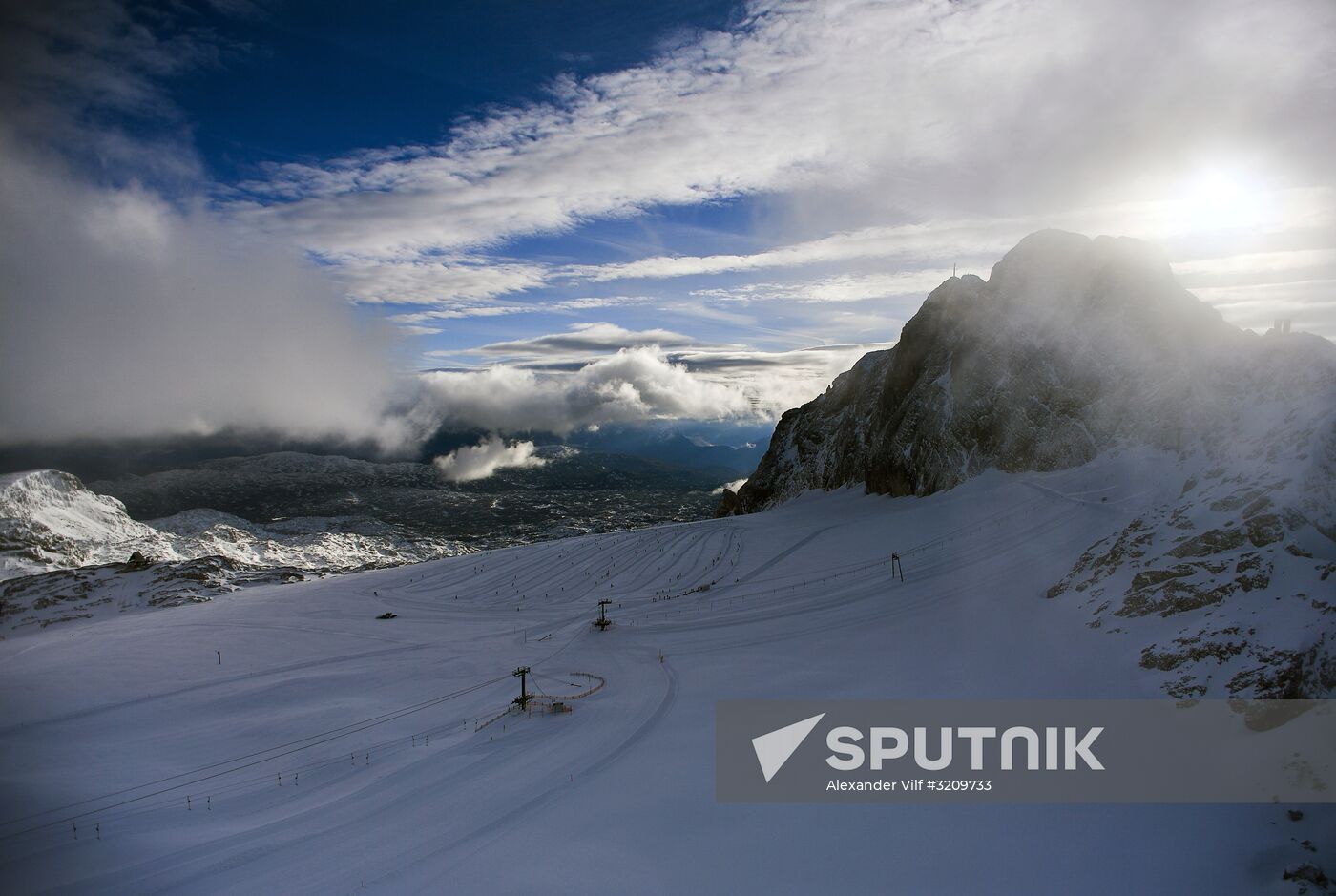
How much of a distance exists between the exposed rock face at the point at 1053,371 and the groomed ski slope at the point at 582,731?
520cm

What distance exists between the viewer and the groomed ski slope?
58.1ft

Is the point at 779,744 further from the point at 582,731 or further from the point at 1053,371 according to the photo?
the point at 1053,371

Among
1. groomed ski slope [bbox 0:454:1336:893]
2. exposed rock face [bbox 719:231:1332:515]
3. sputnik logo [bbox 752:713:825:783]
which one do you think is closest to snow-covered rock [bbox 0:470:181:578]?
groomed ski slope [bbox 0:454:1336:893]

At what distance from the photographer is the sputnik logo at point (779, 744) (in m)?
22.9

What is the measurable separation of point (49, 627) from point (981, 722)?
101669 millimetres

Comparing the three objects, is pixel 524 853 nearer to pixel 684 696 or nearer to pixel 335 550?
pixel 684 696

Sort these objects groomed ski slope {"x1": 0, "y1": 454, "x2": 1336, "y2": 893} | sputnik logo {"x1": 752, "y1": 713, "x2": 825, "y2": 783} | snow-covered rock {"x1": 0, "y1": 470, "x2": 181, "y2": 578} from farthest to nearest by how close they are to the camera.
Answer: snow-covered rock {"x1": 0, "y1": 470, "x2": 181, "y2": 578} → sputnik logo {"x1": 752, "y1": 713, "x2": 825, "y2": 783} → groomed ski slope {"x1": 0, "y1": 454, "x2": 1336, "y2": 893}

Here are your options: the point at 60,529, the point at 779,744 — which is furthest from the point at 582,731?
the point at 60,529

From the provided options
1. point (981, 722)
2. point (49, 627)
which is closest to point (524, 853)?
point (981, 722)

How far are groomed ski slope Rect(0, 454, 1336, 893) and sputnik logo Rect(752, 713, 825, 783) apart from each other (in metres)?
2.00

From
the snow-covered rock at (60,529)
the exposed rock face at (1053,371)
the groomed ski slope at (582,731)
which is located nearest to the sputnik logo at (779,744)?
the groomed ski slope at (582,731)

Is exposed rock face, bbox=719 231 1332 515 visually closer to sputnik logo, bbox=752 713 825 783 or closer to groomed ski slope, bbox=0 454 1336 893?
groomed ski slope, bbox=0 454 1336 893

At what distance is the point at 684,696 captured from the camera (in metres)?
31.4

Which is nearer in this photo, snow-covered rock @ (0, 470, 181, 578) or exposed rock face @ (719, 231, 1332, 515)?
exposed rock face @ (719, 231, 1332, 515)
